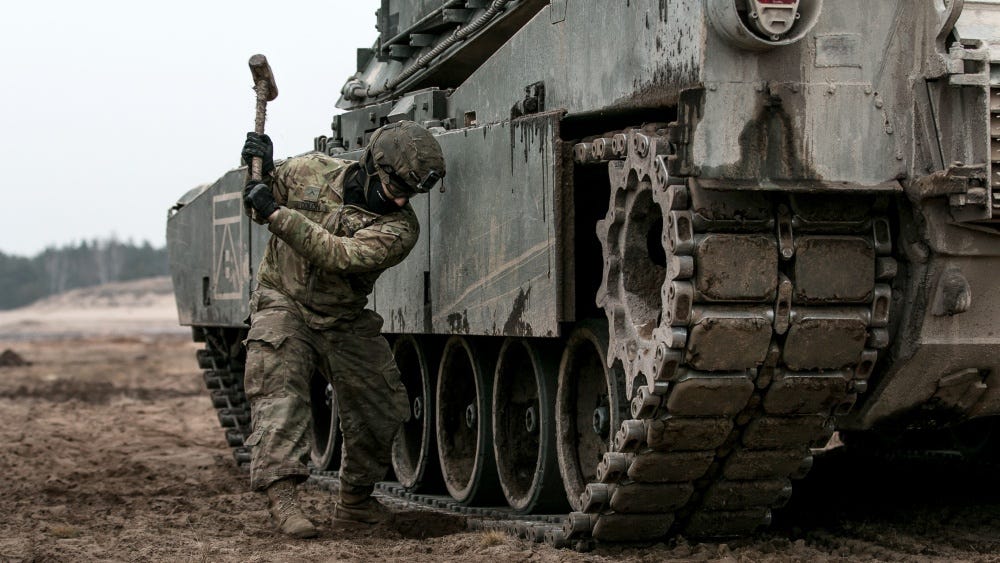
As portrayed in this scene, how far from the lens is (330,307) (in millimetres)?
8203

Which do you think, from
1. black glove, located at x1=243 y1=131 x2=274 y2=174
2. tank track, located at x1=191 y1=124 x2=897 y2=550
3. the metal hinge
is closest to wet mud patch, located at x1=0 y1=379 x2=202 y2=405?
black glove, located at x1=243 y1=131 x2=274 y2=174

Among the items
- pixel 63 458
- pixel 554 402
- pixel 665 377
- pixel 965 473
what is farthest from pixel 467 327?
pixel 63 458

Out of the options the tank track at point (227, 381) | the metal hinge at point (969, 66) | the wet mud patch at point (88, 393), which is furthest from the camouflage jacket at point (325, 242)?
the wet mud patch at point (88, 393)

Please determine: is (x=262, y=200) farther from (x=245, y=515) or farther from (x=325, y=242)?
(x=245, y=515)

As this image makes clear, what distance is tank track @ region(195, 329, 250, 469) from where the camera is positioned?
1245 centimetres

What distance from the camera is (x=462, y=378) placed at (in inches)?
384

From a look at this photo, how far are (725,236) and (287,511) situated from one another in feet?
8.57

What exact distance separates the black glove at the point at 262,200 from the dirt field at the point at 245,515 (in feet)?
4.90

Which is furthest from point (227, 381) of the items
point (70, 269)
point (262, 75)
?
point (70, 269)

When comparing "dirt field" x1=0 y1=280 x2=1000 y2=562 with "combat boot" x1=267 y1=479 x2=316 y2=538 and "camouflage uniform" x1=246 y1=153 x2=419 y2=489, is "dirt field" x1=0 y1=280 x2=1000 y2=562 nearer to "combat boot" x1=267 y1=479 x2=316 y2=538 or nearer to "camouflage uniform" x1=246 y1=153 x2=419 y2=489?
"combat boot" x1=267 y1=479 x2=316 y2=538

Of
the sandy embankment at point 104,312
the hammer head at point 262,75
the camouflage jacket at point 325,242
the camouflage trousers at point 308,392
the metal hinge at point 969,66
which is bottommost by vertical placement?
the sandy embankment at point 104,312

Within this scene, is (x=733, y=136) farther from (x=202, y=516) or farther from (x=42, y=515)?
(x=42, y=515)

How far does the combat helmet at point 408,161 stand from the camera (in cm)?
800

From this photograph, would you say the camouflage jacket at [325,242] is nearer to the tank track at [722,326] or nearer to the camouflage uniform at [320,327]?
the camouflage uniform at [320,327]
